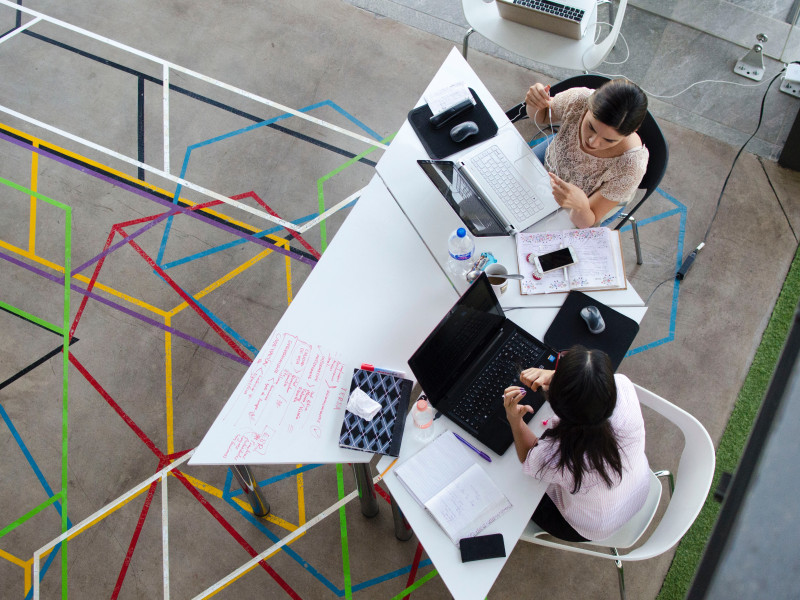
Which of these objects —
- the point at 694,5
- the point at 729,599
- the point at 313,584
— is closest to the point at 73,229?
the point at 313,584

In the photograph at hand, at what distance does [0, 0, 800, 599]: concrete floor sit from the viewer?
275 cm

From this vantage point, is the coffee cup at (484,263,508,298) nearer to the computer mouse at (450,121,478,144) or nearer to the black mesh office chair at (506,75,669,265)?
the computer mouse at (450,121,478,144)

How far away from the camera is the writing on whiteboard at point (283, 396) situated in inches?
81.5

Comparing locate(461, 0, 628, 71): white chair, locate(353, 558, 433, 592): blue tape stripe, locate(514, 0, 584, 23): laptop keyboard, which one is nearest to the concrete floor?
locate(353, 558, 433, 592): blue tape stripe

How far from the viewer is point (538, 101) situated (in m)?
2.56

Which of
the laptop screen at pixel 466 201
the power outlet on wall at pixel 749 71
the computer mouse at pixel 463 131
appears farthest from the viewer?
the power outlet on wall at pixel 749 71

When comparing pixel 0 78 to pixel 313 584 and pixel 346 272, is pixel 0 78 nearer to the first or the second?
pixel 346 272

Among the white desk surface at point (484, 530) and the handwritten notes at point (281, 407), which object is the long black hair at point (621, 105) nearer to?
the white desk surface at point (484, 530)

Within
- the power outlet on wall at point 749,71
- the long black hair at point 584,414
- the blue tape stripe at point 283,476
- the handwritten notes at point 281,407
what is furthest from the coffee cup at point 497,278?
the power outlet on wall at point 749,71

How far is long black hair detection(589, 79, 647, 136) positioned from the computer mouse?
1.66ft

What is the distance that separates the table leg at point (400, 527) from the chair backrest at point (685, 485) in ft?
2.00

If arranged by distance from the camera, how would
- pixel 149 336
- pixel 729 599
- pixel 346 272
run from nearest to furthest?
pixel 729 599 → pixel 346 272 → pixel 149 336

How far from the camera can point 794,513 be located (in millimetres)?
469

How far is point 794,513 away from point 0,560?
10.8 ft
